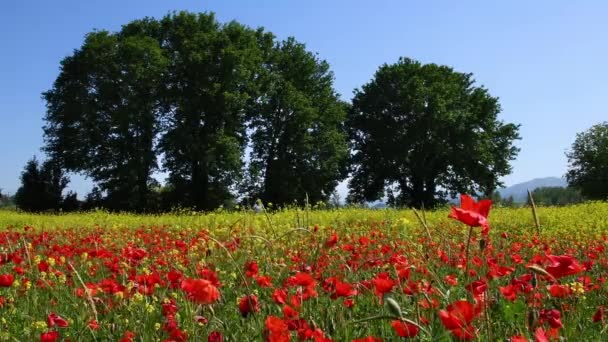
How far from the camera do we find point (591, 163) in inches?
1934

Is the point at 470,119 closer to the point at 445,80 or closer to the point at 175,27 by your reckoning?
the point at 445,80

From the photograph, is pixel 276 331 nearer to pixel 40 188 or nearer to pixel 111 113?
pixel 111 113

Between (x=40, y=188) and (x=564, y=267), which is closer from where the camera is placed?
(x=564, y=267)

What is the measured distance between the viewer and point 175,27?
33.4 m

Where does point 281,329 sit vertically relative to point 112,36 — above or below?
below

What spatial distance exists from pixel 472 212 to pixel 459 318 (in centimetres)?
34

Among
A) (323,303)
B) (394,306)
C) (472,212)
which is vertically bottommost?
(323,303)

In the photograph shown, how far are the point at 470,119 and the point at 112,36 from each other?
72.6 feet

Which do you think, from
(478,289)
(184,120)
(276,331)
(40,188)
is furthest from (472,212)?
(40,188)

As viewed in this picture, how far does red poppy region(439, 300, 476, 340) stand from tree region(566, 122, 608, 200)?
1859 inches

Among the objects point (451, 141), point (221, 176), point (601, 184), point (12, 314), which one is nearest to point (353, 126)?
point (451, 141)

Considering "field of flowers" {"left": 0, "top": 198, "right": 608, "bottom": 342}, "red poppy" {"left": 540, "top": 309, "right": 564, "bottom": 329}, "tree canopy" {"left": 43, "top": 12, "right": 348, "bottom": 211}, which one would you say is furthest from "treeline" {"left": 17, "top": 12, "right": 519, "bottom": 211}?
"red poppy" {"left": 540, "top": 309, "right": 564, "bottom": 329}

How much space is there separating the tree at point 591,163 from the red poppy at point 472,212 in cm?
4726

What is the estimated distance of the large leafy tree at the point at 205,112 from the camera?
30.1 m
